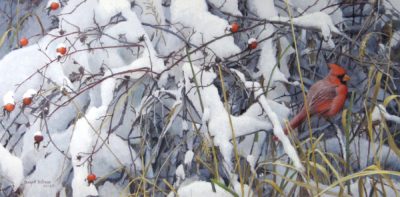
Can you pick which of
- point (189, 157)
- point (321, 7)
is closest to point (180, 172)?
point (189, 157)

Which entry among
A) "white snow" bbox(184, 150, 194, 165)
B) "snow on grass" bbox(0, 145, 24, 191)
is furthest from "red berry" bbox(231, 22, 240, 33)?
"snow on grass" bbox(0, 145, 24, 191)

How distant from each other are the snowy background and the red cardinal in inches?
1.3

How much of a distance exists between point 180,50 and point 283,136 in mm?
362

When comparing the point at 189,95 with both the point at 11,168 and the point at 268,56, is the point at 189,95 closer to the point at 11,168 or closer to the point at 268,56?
the point at 268,56

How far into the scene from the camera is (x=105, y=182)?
2.01m

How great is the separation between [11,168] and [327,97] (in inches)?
29.5

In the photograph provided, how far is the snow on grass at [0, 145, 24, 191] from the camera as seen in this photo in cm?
197

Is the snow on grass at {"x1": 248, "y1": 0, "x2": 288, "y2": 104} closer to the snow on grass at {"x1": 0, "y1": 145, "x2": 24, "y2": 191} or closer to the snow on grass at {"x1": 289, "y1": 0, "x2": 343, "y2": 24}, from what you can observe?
the snow on grass at {"x1": 289, "y1": 0, "x2": 343, "y2": 24}

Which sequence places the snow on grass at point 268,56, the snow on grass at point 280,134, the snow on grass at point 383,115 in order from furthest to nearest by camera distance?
the snow on grass at point 268,56 < the snow on grass at point 383,115 < the snow on grass at point 280,134

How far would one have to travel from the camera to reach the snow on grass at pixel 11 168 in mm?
1975

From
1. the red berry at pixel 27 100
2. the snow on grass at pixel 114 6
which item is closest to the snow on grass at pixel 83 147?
the red berry at pixel 27 100

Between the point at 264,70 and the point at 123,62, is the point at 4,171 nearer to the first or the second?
the point at 123,62

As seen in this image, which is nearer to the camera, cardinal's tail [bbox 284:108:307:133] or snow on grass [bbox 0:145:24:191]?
cardinal's tail [bbox 284:108:307:133]

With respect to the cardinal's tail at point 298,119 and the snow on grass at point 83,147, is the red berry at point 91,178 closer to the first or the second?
the snow on grass at point 83,147
